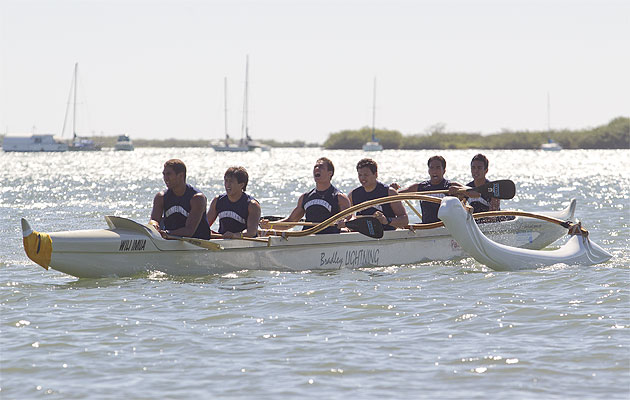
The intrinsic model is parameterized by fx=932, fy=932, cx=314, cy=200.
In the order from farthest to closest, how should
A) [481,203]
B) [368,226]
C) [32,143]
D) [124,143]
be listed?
[124,143]
[32,143]
[481,203]
[368,226]

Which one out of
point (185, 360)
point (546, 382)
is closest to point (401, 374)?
point (546, 382)

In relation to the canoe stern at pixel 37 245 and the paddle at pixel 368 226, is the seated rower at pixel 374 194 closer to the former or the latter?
the paddle at pixel 368 226

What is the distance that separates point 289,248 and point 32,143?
103m

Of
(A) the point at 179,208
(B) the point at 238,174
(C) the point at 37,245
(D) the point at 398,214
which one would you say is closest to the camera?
(C) the point at 37,245

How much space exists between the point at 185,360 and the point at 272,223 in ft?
17.8

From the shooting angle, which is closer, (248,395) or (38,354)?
(248,395)

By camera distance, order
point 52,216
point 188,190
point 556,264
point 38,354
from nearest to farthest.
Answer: point 38,354 → point 188,190 → point 556,264 → point 52,216

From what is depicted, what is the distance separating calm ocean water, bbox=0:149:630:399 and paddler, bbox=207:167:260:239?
1.70 ft

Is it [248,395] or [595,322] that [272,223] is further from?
[248,395]

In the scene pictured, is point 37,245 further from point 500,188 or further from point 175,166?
point 500,188

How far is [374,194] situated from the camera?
11898 millimetres

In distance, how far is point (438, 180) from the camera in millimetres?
12383

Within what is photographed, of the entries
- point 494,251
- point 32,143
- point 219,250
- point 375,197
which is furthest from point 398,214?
point 32,143

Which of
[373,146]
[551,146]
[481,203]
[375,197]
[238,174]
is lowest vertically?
[481,203]
